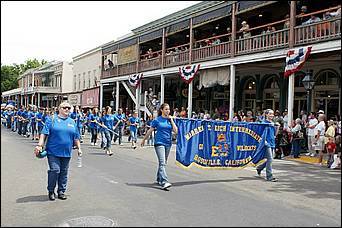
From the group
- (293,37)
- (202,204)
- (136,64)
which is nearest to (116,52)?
(136,64)

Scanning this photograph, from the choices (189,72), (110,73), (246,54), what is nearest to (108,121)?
(246,54)

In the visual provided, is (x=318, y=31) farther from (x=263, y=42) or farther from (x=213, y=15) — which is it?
(x=213, y=15)

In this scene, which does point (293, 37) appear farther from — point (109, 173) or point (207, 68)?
point (109, 173)

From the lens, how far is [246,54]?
2016cm

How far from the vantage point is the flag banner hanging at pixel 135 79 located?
29772mm

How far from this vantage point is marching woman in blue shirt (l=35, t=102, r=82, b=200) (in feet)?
23.7

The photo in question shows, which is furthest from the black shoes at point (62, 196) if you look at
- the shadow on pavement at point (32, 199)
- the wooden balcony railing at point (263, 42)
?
the wooden balcony railing at point (263, 42)

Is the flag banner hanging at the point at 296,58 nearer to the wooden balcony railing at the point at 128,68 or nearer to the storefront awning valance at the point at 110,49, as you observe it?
the wooden balcony railing at the point at 128,68

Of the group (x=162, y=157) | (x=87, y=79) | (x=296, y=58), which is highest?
(x=87, y=79)

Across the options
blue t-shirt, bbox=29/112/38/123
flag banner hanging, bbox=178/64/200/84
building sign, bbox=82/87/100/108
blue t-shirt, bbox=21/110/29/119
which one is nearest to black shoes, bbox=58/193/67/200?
blue t-shirt, bbox=29/112/38/123

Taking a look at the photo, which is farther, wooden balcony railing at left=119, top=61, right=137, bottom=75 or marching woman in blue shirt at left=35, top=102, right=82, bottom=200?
wooden balcony railing at left=119, top=61, right=137, bottom=75

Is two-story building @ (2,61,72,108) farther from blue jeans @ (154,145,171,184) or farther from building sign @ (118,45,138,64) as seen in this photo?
blue jeans @ (154,145,171,184)

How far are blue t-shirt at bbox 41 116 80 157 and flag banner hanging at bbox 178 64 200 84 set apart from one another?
16.7 m

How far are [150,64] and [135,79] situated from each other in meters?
1.65
